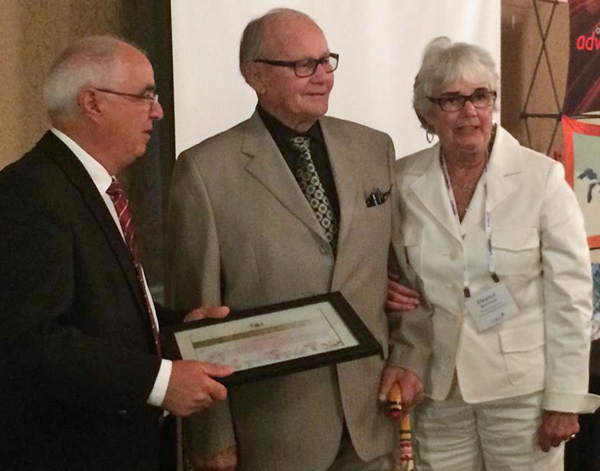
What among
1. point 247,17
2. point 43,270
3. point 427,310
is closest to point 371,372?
point 427,310

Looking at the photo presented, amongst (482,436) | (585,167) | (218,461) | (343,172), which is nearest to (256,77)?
(343,172)

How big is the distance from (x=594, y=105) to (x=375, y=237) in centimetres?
211

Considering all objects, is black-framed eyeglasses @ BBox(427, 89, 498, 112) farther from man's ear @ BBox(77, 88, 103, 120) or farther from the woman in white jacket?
man's ear @ BBox(77, 88, 103, 120)

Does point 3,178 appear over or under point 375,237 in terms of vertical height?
A: over

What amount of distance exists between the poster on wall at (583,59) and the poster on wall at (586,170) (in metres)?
0.09

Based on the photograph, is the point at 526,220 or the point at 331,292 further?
the point at 526,220

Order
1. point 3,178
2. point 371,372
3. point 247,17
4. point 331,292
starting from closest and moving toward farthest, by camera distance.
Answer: point 3,178
point 331,292
point 371,372
point 247,17

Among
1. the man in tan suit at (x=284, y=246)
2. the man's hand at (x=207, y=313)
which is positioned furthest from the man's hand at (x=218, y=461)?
the man's hand at (x=207, y=313)

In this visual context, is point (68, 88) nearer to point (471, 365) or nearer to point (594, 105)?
point (471, 365)

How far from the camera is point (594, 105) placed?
11.6 feet

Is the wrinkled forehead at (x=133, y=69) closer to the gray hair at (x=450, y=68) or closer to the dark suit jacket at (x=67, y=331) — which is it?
the dark suit jacket at (x=67, y=331)

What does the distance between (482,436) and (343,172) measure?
0.84 metres

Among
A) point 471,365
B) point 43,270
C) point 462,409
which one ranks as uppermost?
point 43,270

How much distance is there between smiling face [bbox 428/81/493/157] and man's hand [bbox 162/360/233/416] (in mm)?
958
